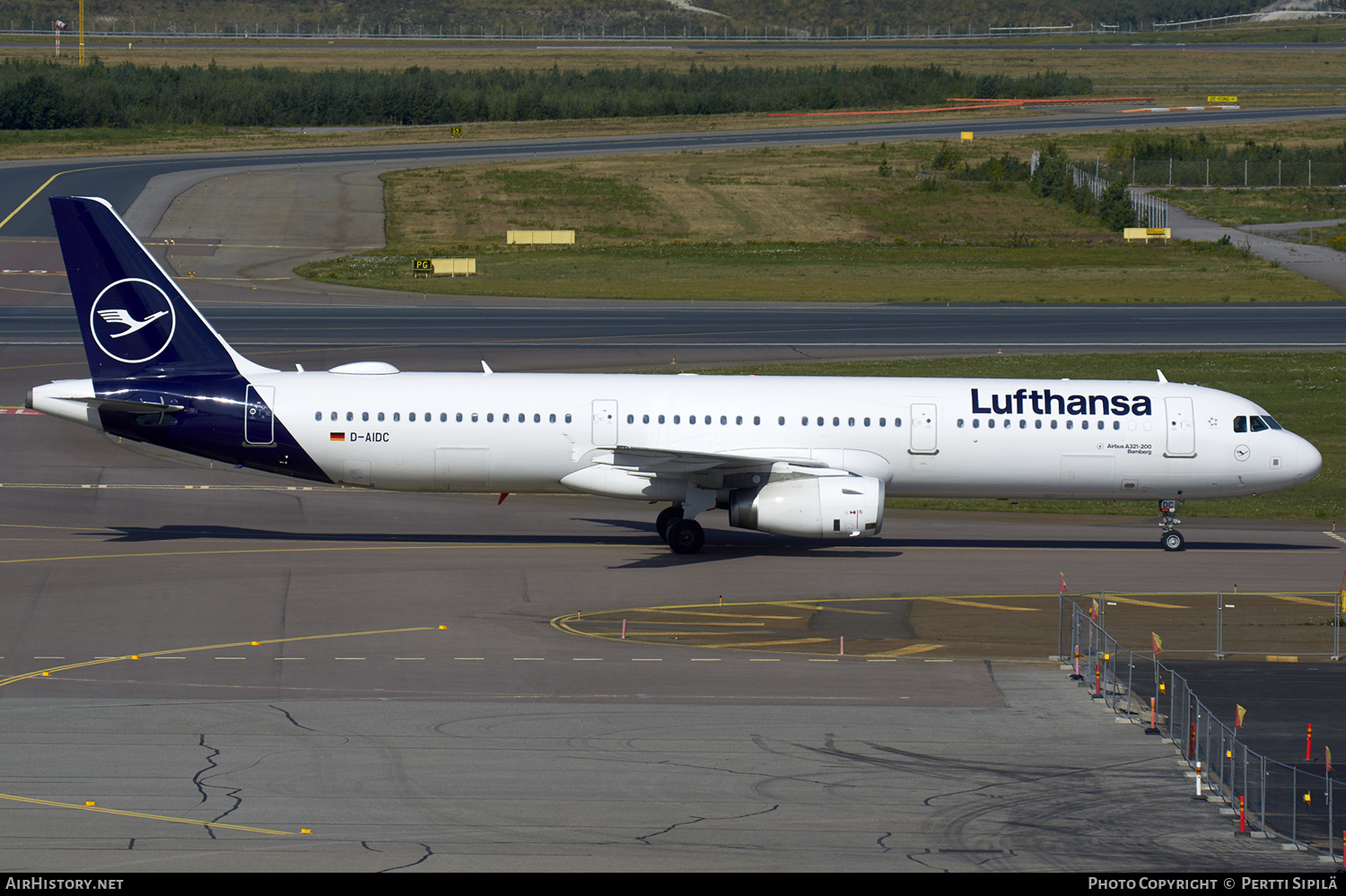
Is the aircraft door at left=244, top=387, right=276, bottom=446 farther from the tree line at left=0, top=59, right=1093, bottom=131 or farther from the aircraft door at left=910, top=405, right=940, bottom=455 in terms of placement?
the tree line at left=0, top=59, right=1093, bottom=131

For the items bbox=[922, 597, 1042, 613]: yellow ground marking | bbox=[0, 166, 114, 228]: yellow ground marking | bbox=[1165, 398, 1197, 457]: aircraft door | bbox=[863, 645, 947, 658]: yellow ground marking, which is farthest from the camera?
bbox=[0, 166, 114, 228]: yellow ground marking

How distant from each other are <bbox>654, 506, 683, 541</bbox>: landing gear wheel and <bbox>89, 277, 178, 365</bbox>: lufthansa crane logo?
44.2 ft

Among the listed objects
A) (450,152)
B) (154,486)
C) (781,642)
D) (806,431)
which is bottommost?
(781,642)

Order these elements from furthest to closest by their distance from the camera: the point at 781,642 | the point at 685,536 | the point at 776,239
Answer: the point at 776,239 < the point at 685,536 < the point at 781,642

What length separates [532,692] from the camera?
2483 cm

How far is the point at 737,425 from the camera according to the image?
36.4m

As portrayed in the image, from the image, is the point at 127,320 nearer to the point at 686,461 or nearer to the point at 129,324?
the point at 129,324

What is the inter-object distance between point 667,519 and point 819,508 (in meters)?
4.62

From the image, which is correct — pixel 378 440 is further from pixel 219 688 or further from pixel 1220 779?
pixel 1220 779

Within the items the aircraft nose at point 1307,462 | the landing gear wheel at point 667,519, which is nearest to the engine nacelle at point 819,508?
the landing gear wheel at point 667,519

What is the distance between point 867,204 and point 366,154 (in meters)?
49.6

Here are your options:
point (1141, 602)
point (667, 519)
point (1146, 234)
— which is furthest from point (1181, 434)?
point (1146, 234)

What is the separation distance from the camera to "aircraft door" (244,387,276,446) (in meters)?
35.8

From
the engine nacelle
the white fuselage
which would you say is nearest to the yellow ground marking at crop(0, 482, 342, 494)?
the white fuselage
